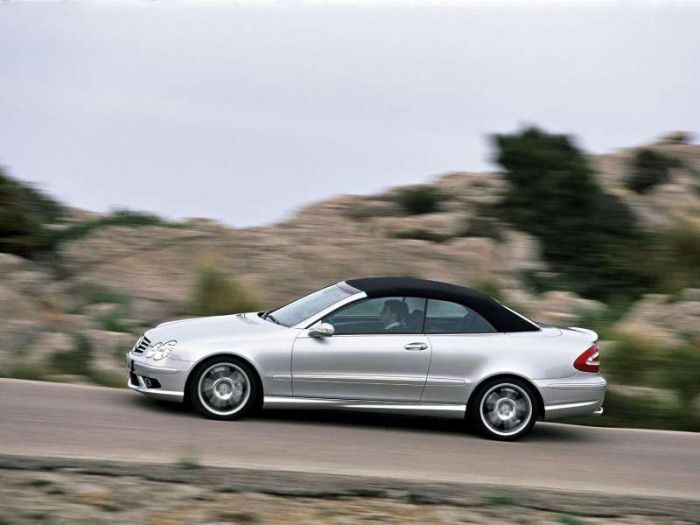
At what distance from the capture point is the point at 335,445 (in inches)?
403

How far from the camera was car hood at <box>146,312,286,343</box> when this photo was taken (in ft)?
35.6

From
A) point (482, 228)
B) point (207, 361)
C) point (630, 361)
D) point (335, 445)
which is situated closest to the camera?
point (335, 445)

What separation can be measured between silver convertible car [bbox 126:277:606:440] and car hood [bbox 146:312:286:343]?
0.01 m

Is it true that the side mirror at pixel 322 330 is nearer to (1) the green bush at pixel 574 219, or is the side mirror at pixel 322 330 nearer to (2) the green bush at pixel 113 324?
(2) the green bush at pixel 113 324

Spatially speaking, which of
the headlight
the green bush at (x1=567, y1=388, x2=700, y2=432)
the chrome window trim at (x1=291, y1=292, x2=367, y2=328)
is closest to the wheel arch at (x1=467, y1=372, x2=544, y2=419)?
the chrome window trim at (x1=291, y1=292, x2=367, y2=328)

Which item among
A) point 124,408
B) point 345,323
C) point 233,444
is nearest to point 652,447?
point 345,323

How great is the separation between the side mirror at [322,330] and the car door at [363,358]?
5cm

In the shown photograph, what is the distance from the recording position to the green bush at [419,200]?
1351 inches

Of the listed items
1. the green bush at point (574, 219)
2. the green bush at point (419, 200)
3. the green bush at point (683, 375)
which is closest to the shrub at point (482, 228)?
the green bush at point (574, 219)

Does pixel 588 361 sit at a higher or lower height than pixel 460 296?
lower

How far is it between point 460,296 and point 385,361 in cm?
104

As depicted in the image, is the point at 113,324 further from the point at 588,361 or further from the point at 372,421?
the point at 588,361

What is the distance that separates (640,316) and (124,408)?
39.0 feet

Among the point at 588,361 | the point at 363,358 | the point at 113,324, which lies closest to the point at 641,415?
the point at 588,361
